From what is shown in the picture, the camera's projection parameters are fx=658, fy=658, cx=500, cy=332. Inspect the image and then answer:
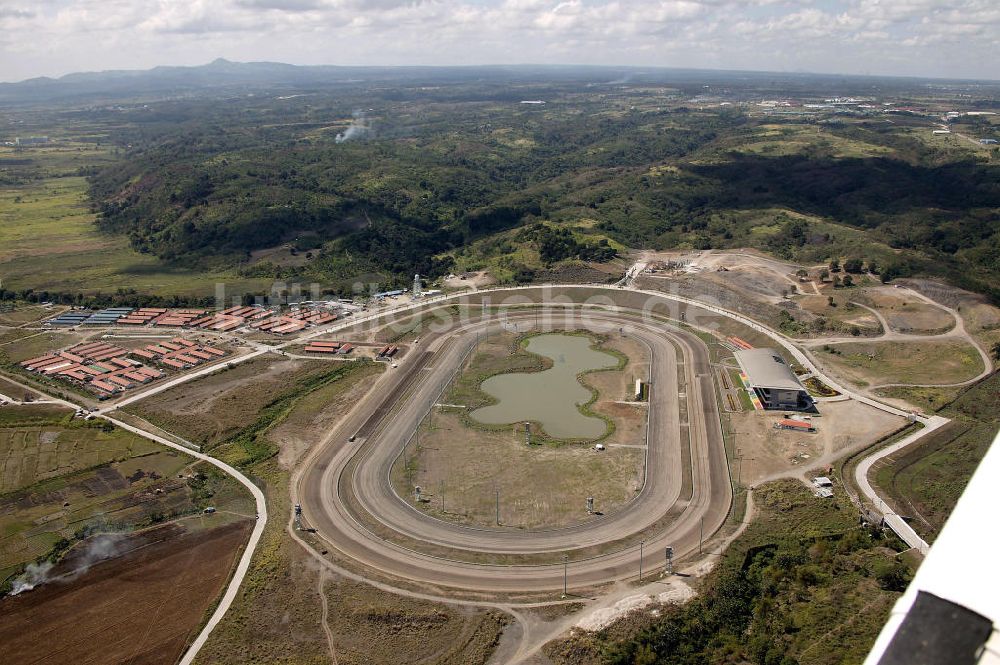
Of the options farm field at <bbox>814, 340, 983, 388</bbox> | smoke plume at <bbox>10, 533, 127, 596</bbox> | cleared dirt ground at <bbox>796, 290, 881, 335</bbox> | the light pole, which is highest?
cleared dirt ground at <bbox>796, 290, 881, 335</bbox>

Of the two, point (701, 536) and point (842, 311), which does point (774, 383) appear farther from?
point (842, 311)

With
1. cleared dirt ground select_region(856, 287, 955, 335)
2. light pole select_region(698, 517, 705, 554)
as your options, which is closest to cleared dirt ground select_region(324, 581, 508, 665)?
light pole select_region(698, 517, 705, 554)

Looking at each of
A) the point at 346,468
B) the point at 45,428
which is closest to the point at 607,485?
the point at 346,468

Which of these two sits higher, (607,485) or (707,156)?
(707,156)

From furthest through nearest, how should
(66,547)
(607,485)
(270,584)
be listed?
1. (607,485)
2. (66,547)
3. (270,584)

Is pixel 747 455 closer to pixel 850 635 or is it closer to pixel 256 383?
pixel 850 635

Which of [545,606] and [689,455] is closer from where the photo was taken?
[545,606]

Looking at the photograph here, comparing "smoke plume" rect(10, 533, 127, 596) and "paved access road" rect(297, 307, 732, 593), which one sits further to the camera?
"paved access road" rect(297, 307, 732, 593)

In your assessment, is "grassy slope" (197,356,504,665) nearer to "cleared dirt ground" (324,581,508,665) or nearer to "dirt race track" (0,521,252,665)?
"cleared dirt ground" (324,581,508,665)
